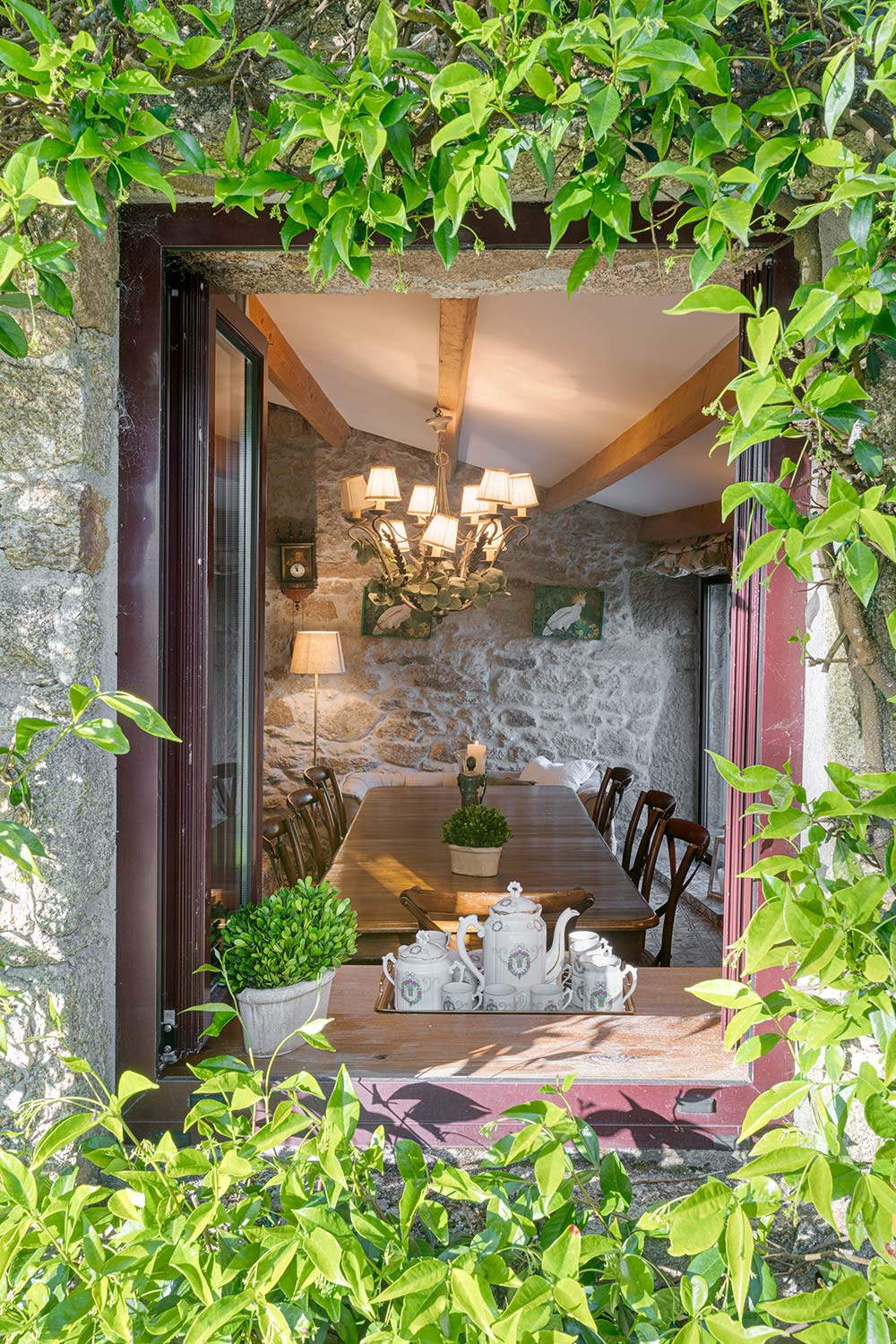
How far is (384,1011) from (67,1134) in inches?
37.0

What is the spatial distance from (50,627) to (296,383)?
3110 millimetres

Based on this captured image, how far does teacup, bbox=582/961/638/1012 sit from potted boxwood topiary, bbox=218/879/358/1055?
44 cm

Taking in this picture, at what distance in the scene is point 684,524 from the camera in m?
5.61

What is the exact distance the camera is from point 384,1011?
5.46ft

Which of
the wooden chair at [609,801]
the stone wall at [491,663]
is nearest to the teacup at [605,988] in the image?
the wooden chair at [609,801]

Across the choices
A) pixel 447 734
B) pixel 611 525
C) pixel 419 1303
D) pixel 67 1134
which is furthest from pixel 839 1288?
pixel 611 525

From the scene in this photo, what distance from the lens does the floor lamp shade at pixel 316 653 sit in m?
5.71

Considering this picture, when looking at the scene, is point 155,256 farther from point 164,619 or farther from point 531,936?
point 531,936

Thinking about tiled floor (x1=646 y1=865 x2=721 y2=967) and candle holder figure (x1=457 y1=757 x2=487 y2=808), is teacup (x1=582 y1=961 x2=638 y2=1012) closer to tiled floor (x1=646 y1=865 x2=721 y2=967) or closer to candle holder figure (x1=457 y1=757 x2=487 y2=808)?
candle holder figure (x1=457 y1=757 x2=487 y2=808)

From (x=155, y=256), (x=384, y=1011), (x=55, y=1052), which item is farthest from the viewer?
(x=384, y=1011)

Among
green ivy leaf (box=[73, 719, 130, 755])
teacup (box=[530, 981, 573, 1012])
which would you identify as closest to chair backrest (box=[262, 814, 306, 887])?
teacup (box=[530, 981, 573, 1012])

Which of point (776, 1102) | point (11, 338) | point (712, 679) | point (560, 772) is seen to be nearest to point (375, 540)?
point (560, 772)

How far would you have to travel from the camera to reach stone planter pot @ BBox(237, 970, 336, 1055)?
144 centimetres

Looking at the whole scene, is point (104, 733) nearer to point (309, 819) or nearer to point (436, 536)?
point (309, 819)
